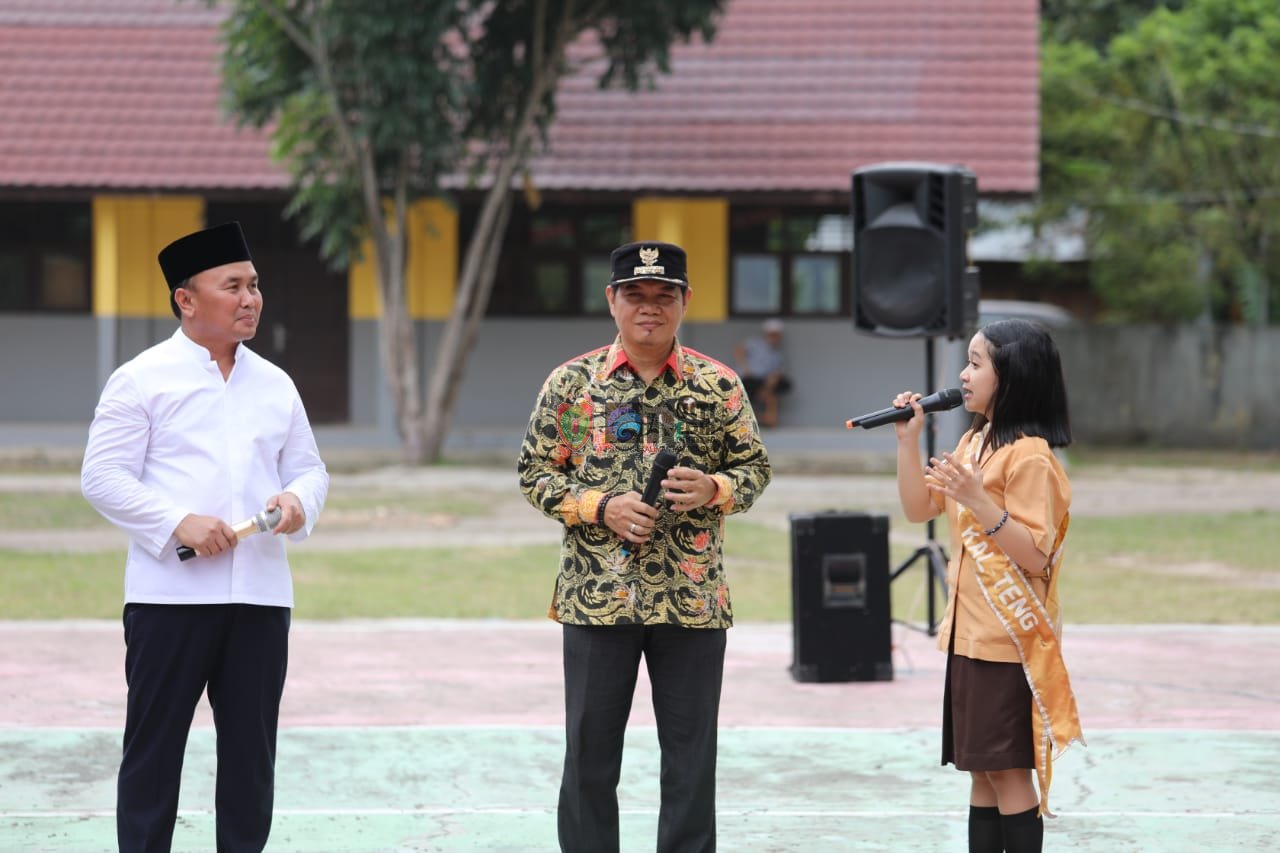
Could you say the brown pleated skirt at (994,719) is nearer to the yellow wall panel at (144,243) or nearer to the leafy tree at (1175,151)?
the yellow wall panel at (144,243)

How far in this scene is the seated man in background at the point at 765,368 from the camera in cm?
2175

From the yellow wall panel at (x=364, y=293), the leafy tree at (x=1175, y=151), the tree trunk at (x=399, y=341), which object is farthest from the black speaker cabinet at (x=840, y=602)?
the leafy tree at (x=1175, y=151)

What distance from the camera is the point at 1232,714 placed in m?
8.19

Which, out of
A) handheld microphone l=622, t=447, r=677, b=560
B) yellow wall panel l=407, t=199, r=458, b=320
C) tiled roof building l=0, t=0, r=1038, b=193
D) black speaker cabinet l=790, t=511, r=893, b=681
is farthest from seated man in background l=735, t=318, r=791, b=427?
handheld microphone l=622, t=447, r=677, b=560

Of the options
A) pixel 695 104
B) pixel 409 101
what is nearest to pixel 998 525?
pixel 409 101

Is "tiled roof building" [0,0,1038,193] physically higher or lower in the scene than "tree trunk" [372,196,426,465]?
higher

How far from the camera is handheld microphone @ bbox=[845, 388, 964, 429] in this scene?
16.6 feet

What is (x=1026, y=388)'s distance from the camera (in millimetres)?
5059

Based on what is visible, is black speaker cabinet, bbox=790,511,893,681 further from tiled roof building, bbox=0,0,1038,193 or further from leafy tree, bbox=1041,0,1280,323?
leafy tree, bbox=1041,0,1280,323

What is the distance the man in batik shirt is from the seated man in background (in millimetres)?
16630

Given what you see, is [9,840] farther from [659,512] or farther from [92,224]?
[92,224]

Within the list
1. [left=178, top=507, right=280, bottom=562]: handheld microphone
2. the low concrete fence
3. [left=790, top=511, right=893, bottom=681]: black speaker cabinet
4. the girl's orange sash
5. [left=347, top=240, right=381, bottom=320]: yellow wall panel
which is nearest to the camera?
[left=178, top=507, right=280, bottom=562]: handheld microphone

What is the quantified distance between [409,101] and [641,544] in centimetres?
1414

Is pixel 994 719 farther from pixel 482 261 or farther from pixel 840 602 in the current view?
pixel 482 261
